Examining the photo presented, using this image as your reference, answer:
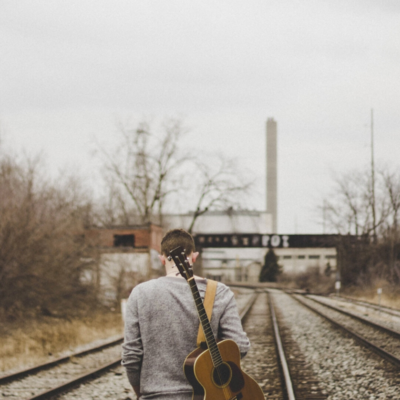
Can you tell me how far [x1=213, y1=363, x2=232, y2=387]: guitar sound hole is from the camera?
120 inches

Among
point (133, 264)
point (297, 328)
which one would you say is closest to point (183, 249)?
point (297, 328)

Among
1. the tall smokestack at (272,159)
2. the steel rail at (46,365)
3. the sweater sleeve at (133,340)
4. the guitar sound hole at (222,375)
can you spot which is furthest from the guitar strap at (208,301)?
the tall smokestack at (272,159)

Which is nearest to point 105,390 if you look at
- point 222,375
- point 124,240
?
point 222,375

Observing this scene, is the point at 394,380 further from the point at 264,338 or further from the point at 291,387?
the point at 264,338

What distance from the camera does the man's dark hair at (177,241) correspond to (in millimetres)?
3164

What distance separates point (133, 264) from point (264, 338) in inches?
581

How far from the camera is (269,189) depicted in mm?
88500

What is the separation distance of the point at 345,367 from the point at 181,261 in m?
9.11

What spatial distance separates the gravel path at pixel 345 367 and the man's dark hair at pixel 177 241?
6289 mm

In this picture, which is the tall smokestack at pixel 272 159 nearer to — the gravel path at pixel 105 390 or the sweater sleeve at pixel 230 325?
the gravel path at pixel 105 390

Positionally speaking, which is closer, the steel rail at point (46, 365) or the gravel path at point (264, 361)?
the gravel path at point (264, 361)

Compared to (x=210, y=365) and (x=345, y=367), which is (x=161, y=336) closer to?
(x=210, y=365)

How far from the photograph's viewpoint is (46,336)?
1644 centimetres

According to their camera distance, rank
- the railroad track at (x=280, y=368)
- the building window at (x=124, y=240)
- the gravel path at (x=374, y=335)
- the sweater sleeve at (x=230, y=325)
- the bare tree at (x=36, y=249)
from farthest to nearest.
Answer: the building window at (x=124, y=240) → the bare tree at (x=36, y=249) → the gravel path at (x=374, y=335) → the railroad track at (x=280, y=368) → the sweater sleeve at (x=230, y=325)
